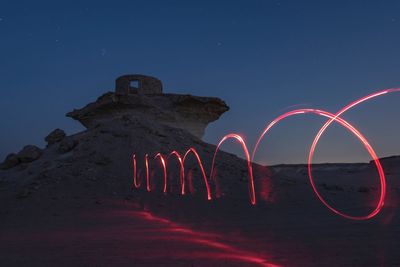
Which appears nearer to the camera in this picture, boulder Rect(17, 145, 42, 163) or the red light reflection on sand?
the red light reflection on sand

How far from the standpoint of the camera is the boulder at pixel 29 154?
1928cm

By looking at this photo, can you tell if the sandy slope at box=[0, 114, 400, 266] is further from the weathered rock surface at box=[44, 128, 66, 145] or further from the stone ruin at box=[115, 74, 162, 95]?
the stone ruin at box=[115, 74, 162, 95]

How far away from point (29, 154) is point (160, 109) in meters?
14.3

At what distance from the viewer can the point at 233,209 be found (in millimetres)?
10805

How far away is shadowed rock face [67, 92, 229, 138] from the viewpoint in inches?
1222

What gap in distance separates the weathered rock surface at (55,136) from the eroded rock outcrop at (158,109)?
725cm

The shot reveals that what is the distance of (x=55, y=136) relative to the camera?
2230 centimetres

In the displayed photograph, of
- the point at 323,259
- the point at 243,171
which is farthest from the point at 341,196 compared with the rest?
the point at 323,259

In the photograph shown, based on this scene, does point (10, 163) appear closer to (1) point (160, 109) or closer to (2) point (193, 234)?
(1) point (160, 109)

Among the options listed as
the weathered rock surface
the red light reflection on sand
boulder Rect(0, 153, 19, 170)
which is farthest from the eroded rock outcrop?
the red light reflection on sand

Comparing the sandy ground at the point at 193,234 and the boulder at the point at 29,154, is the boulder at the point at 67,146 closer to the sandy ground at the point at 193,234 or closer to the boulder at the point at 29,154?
the boulder at the point at 29,154

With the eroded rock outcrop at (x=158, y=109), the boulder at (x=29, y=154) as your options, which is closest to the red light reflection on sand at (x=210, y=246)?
the boulder at (x=29, y=154)

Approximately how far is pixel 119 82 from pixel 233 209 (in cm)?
2472

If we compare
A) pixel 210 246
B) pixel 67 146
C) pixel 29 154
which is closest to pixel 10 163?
pixel 29 154
